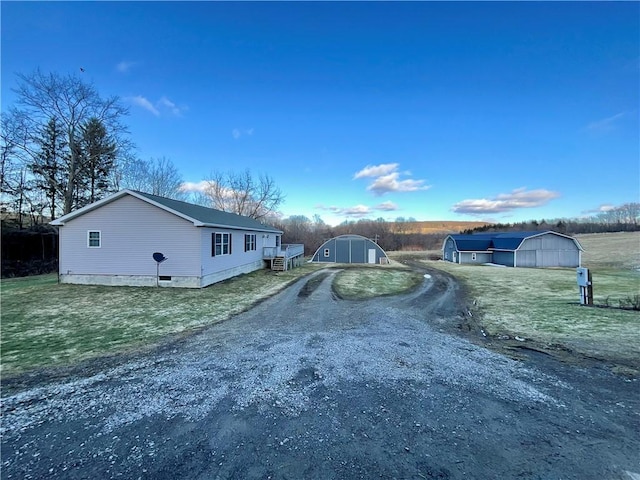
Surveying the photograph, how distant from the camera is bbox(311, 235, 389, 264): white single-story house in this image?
30219mm

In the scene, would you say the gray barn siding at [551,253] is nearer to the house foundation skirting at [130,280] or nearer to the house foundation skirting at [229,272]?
the house foundation skirting at [229,272]

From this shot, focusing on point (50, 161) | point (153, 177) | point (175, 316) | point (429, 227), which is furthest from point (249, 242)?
point (429, 227)

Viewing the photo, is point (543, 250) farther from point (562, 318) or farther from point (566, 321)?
point (566, 321)

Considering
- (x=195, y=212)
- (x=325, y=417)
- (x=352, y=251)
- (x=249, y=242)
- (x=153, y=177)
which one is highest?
(x=153, y=177)

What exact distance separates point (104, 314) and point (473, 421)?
9.82 meters

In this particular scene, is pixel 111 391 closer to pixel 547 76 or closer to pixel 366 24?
pixel 366 24

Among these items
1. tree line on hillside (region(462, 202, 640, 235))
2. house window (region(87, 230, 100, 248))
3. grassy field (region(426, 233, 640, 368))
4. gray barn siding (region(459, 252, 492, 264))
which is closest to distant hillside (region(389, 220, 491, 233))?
tree line on hillside (region(462, 202, 640, 235))

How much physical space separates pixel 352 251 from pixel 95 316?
958 inches

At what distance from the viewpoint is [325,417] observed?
3473 mm

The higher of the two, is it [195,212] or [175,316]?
[195,212]

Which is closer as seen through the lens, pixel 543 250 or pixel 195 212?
pixel 195 212

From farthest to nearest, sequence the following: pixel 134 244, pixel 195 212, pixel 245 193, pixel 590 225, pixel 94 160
→ 1. pixel 590 225
2. pixel 245 193
3. pixel 94 160
4. pixel 195 212
5. pixel 134 244

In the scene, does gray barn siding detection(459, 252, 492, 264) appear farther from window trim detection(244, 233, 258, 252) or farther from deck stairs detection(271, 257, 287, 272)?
window trim detection(244, 233, 258, 252)

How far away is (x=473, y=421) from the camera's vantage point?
3375mm
